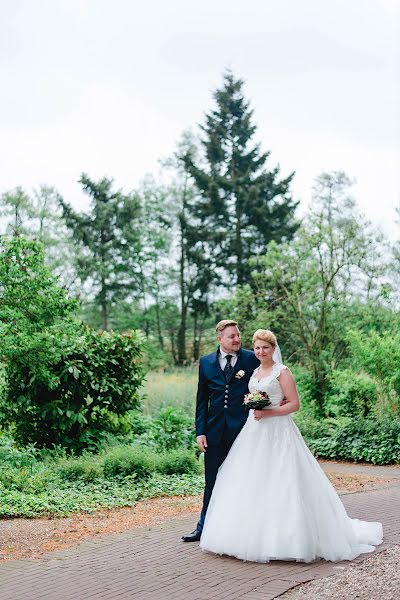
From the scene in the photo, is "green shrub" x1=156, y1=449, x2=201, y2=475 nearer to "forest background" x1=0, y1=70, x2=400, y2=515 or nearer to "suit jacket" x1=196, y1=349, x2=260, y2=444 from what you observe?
"forest background" x1=0, y1=70, x2=400, y2=515

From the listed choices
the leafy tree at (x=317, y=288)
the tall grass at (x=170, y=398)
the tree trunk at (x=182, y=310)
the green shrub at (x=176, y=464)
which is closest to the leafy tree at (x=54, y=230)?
the tree trunk at (x=182, y=310)

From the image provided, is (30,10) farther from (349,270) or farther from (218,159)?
(218,159)

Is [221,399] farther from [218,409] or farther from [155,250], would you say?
[155,250]

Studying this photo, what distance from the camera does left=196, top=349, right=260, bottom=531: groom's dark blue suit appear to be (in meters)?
7.46

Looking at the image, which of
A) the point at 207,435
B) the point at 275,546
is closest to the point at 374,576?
the point at 275,546

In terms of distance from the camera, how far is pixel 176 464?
12398 millimetres

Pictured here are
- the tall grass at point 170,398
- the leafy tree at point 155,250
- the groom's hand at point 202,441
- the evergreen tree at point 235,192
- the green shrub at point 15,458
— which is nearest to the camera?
the groom's hand at point 202,441

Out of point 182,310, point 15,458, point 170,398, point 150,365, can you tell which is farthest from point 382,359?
point 182,310

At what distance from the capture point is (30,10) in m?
12.2

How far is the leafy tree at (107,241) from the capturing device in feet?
143

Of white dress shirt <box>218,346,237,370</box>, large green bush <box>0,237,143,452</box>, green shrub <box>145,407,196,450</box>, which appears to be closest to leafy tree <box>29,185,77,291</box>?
green shrub <box>145,407,196,450</box>

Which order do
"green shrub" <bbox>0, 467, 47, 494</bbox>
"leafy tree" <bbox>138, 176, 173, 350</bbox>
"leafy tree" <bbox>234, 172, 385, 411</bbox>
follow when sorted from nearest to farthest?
"green shrub" <bbox>0, 467, 47, 494</bbox> → "leafy tree" <bbox>234, 172, 385, 411</bbox> → "leafy tree" <bbox>138, 176, 173, 350</bbox>

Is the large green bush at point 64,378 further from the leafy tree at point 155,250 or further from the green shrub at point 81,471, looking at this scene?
the leafy tree at point 155,250

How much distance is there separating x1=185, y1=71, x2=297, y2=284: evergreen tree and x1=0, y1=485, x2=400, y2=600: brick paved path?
116 feet
